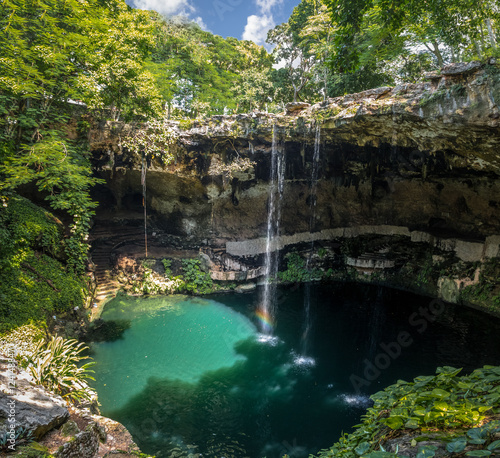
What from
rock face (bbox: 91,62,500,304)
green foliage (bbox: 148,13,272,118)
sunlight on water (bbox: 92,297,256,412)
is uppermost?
green foliage (bbox: 148,13,272,118)

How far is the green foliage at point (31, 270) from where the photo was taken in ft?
24.0

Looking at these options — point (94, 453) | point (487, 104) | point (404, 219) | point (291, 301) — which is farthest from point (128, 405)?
point (404, 219)

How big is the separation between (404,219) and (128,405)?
13907mm

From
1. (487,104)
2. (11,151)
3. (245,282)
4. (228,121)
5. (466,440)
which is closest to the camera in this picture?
(466,440)

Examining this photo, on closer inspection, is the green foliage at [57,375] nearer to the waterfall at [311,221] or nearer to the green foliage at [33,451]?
the green foliage at [33,451]

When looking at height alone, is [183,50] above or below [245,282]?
above

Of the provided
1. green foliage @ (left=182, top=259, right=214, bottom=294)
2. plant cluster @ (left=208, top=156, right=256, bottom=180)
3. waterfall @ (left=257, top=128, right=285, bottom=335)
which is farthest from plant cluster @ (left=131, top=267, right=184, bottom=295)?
plant cluster @ (left=208, top=156, right=256, bottom=180)

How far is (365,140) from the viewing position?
33.2 feet

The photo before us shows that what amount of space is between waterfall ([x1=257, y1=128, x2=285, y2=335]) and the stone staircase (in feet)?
20.8

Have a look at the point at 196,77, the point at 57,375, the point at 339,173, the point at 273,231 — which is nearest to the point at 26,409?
the point at 57,375

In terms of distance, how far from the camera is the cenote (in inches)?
236

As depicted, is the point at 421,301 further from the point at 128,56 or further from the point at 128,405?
the point at 128,56

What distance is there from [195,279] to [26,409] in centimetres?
991

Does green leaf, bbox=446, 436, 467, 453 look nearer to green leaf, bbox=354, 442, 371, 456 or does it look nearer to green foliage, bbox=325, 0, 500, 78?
green leaf, bbox=354, 442, 371, 456
